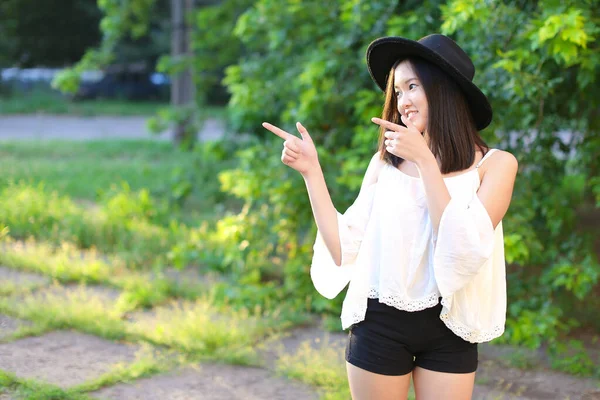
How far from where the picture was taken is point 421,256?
231 cm

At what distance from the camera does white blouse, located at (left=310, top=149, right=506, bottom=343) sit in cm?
217

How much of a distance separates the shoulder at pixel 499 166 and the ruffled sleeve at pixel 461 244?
0.39 ft

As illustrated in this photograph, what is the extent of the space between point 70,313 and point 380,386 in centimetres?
269

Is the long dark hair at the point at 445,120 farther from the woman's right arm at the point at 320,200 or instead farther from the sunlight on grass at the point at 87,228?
the sunlight on grass at the point at 87,228

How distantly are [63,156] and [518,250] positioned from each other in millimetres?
8981

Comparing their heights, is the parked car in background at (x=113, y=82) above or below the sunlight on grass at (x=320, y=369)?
above

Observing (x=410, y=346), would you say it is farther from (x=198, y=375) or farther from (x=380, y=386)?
(x=198, y=375)

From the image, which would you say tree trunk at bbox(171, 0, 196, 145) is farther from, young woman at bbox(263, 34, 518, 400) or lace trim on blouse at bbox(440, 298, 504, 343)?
lace trim on blouse at bbox(440, 298, 504, 343)

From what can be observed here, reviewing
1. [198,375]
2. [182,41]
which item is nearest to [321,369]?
[198,375]

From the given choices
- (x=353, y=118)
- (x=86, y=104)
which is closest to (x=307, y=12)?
(x=353, y=118)

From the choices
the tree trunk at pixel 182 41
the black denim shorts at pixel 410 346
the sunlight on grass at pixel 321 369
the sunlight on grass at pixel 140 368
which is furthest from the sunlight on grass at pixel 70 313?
the tree trunk at pixel 182 41

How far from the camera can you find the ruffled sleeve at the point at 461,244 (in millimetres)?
2141

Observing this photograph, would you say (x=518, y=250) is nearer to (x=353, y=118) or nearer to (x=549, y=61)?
(x=549, y=61)

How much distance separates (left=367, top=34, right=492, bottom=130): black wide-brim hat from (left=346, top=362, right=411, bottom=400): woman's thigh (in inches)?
34.4
